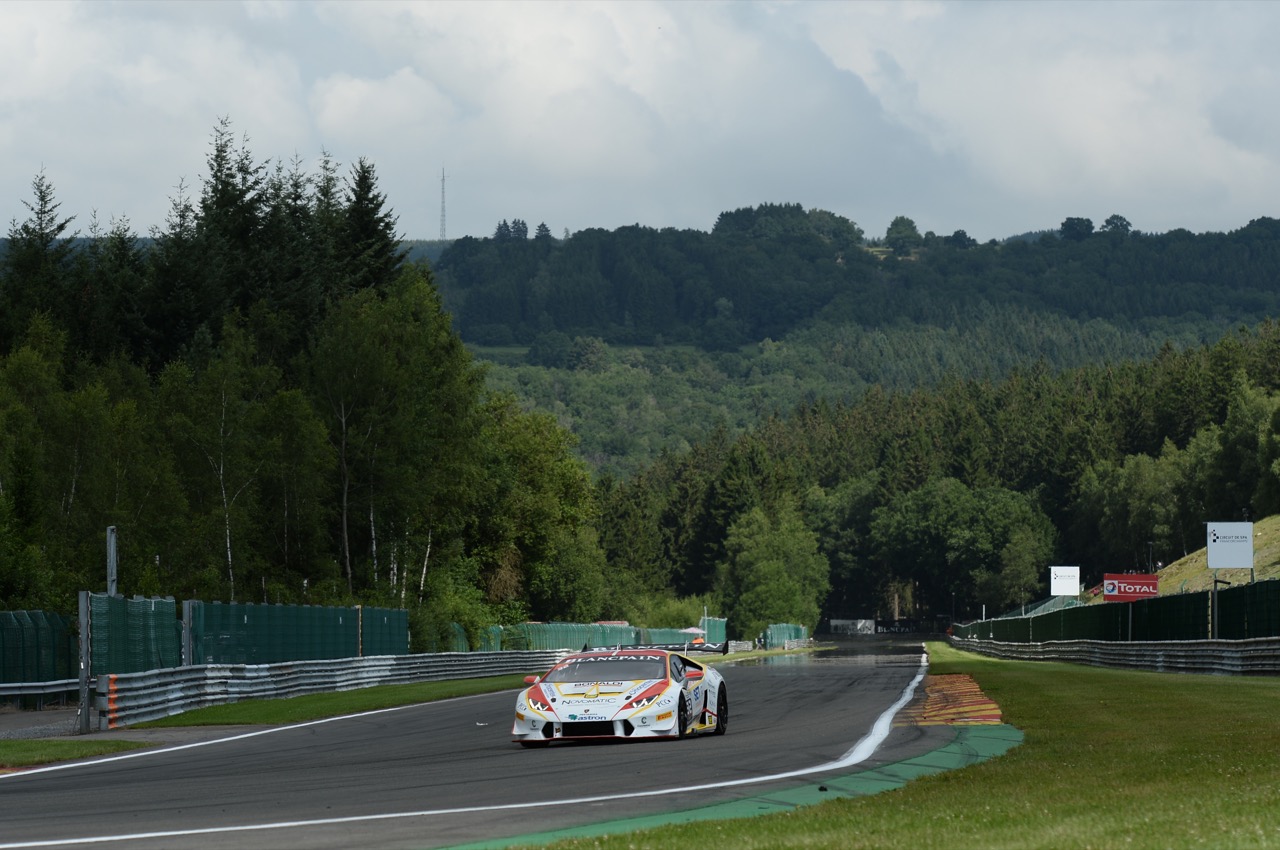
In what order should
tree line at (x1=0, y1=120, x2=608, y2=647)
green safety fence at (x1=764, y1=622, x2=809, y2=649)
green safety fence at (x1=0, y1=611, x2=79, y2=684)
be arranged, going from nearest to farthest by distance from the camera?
1. green safety fence at (x1=0, y1=611, x2=79, y2=684)
2. tree line at (x1=0, y1=120, x2=608, y2=647)
3. green safety fence at (x1=764, y1=622, x2=809, y2=649)

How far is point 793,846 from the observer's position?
9.64 metres

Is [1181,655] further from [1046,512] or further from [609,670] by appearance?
[1046,512]

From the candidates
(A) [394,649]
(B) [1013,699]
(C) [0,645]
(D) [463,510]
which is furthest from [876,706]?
(D) [463,510]

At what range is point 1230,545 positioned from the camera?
5744cm

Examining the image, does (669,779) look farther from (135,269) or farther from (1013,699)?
(135,269)

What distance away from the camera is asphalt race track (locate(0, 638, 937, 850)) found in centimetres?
1136

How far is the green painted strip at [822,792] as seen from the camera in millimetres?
10891

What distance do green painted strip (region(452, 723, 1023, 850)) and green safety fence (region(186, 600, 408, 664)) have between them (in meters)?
18.2

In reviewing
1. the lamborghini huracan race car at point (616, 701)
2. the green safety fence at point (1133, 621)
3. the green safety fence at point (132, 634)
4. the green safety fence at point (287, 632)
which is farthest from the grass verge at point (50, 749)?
Answer: the green safety fence at point (1133, 621)

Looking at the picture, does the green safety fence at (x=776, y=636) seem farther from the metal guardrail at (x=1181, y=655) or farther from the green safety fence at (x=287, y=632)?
the green safety fence at (x=287, y=632)

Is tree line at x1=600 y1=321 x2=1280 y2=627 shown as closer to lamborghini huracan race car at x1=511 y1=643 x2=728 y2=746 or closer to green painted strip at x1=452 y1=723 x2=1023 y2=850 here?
A: lamborghini huracan race car at x1=511 y1=643 x2=728 y2=746

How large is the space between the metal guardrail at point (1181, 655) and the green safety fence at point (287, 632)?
69.3ft

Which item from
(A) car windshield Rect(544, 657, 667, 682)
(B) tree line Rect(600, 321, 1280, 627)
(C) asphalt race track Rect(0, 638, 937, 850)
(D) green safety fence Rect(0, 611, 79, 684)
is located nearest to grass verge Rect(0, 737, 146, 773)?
(C) asphalt race track Rect(0, 638, 937, 850)

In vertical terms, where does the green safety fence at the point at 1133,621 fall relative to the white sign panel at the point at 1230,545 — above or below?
below
